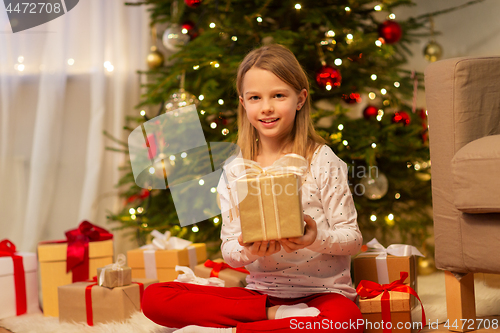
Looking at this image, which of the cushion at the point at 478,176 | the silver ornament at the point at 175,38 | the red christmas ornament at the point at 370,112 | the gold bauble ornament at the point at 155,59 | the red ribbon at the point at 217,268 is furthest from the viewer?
Result: the gold bauble ornament at the point at 155,59

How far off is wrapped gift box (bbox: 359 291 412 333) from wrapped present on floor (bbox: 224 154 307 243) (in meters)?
0.32

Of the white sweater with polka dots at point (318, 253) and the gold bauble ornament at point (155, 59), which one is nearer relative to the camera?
the white sweater with polka dots at point (318, 253)

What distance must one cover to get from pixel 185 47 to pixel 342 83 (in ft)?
2.03

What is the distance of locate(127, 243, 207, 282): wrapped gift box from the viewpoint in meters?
1.38

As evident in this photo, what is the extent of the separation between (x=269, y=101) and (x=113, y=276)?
0.61 meters

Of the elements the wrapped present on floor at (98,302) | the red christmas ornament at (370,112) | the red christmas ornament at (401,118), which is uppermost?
the red christmas ornament at (370,112)

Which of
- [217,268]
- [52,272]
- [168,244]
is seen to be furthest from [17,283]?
[217,268]

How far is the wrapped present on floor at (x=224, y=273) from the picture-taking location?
47.2 inches

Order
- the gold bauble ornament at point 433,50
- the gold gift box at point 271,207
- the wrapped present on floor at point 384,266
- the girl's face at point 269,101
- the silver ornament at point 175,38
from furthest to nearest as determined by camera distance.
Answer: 1. the gold bauble ornament at point 433,50
2. the silver ornament at point 175,38
3. the wrapped present on floor at point 384,266
4. the girl's face at point 269,101
5. the gold gift box at point 271,207

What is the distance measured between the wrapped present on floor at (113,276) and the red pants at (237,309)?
7.8 inches

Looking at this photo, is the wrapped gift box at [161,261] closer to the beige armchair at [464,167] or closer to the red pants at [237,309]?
the red pants at [237,309]

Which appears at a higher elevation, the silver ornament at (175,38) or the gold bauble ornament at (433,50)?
the silver ornament at (175,38)

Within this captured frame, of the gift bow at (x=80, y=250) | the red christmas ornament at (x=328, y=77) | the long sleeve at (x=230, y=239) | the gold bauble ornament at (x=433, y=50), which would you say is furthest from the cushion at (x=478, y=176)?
the gold bauble ornament at (x=433, y=50)

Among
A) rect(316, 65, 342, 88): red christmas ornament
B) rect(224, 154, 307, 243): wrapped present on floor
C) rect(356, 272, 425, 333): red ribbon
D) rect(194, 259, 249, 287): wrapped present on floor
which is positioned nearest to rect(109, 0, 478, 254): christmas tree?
rect(316, 65, 342, 88): red christmas ornament
